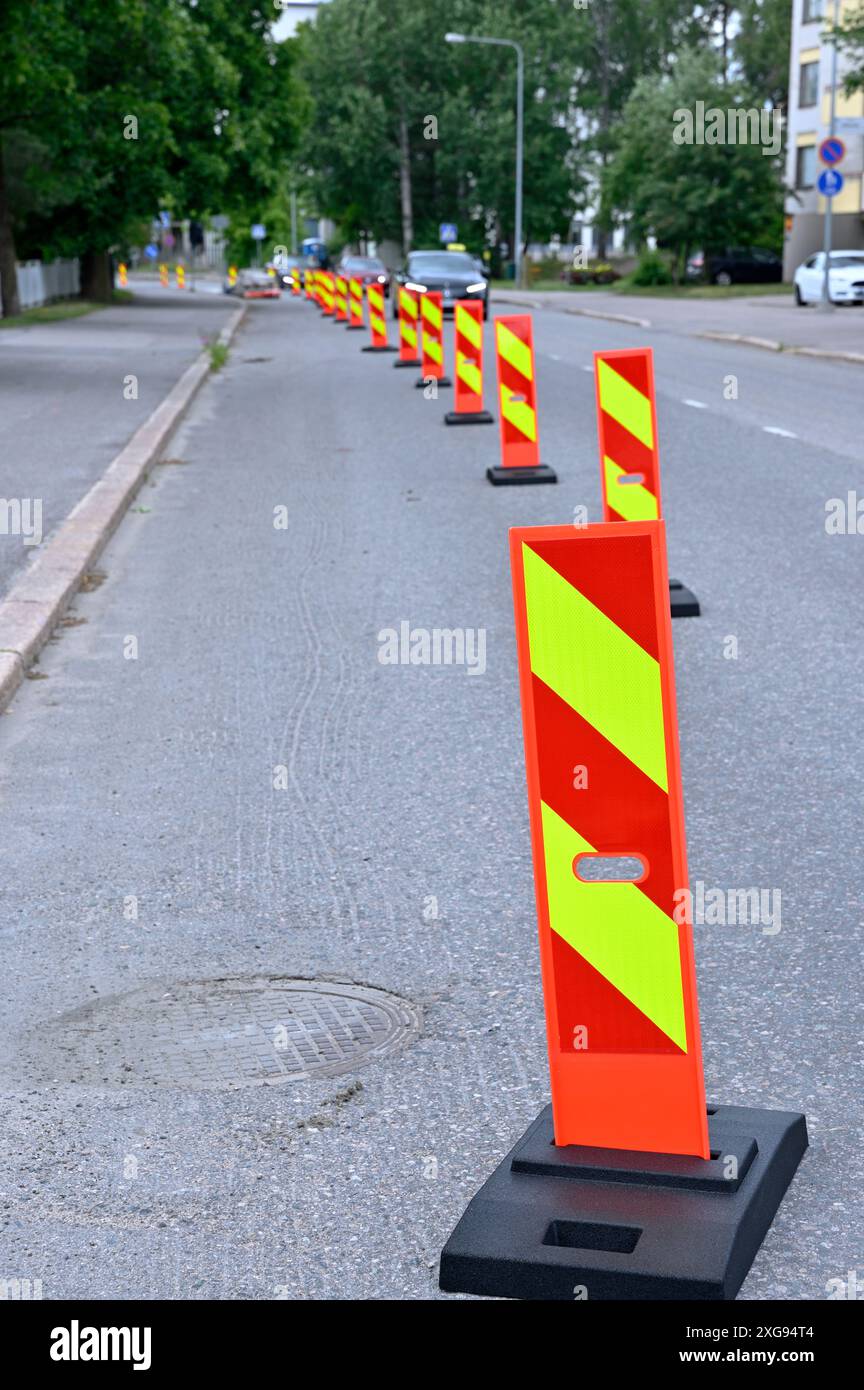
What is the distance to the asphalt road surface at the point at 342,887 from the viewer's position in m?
3.35

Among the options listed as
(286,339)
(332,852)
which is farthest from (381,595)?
(286,339)

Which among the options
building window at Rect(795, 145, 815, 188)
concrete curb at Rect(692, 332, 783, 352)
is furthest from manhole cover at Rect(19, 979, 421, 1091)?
building window at Rect(795, 145, 815, 188)

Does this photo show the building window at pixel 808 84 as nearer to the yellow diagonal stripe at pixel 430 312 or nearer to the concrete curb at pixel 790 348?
the concrete curb at pixel 790 348

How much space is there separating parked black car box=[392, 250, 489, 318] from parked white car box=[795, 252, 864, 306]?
818 centimetres

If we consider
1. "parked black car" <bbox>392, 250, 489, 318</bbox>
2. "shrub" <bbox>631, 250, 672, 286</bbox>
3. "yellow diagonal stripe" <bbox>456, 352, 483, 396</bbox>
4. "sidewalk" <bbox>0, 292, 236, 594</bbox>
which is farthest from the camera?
"shrub" <bbox>631, 250, 672, 286</bbox>

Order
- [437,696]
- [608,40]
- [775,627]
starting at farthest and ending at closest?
[608,40]
[775,627]
[437,696]

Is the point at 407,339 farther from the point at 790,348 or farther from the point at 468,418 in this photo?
the point at 468,418

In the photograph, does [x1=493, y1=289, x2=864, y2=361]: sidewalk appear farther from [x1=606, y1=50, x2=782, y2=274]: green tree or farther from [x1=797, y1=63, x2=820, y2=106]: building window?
[x1=797, y1=63, x2=820, y2=106]: building window

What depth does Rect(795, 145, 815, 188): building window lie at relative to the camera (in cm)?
6544

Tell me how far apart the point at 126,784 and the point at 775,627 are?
10.8ft

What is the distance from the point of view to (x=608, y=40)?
90.2 metres

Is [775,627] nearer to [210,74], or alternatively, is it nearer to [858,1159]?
[858,1159]

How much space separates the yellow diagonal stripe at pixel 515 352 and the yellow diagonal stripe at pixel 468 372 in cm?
446
